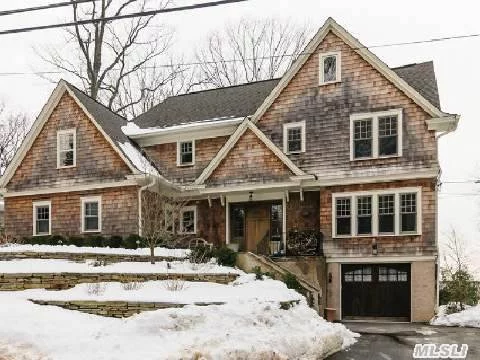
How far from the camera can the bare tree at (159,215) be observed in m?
19.5

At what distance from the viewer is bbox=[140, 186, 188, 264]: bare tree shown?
64.0 feet

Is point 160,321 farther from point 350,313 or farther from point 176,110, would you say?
point 176,110

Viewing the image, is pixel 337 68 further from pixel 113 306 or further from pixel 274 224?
pixel 113 306

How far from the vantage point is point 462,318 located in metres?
18.6

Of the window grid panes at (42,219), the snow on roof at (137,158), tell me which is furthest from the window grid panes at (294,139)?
the window grid panes at (42,219)

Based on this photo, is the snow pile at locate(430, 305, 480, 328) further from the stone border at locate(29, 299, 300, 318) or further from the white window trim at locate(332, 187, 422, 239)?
the stone border at locate(29, 299, 300, 318)

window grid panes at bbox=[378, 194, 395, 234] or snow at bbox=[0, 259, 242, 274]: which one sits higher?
window grid panes at bbox=[378, 194, 395, 234]

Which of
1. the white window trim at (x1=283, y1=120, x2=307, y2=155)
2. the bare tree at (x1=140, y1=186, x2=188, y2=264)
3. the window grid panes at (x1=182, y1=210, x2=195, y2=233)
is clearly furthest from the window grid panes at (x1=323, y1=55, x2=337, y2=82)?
the window grid panes at (x1=182, y1=210, x2=195, y2=233)

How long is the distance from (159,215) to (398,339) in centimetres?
1017

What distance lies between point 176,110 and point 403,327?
15.7 m

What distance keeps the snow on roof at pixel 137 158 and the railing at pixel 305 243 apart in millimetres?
6378

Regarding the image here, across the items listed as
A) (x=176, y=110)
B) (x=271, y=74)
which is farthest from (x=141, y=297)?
(x=271, y=74)

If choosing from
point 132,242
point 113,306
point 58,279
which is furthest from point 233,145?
point 113,306

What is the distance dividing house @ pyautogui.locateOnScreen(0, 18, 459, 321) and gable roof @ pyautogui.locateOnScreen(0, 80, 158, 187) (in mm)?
64
